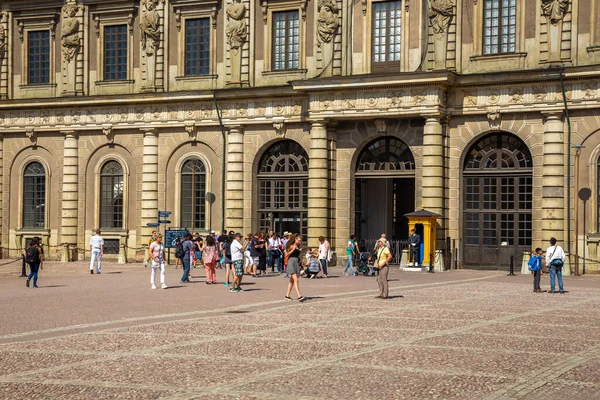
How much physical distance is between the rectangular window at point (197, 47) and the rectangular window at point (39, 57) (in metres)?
7.76

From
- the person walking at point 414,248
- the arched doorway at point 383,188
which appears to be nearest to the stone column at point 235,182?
the arched doorway at point 383,188

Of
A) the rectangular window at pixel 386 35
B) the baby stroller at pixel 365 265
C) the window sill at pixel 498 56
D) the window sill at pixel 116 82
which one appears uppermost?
the rectangular window at pixel 386 35

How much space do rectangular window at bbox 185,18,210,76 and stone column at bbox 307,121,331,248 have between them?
22.3 feet

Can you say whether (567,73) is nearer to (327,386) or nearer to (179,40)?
(179,40)

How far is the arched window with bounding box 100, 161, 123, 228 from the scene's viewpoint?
48.2m

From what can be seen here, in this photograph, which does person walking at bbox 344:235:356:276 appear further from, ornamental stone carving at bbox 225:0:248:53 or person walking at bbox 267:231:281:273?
ornamental stone carving at bbox 225:0:248:53

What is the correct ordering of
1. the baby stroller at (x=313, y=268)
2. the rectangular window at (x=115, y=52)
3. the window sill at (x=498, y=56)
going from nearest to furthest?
the baby stroller at (x=313, y=268) < the window sill at (x=498, y=56) < the rectangular window at (x=115, y=52)

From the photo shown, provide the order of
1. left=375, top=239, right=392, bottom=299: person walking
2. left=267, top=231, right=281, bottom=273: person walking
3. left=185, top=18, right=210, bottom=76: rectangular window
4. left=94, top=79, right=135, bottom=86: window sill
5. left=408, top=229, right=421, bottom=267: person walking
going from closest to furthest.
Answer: left=375, top=239, right=392, bottom=299: person walking, left=408, top=229, right=421, bottom=267: person walking, left=267, top=231, right=281, bottom=273: person walking, left=185, top=18, right=210, bottom=76: rectangular window, left=94, top=79, right=135, bottom=86: window sill

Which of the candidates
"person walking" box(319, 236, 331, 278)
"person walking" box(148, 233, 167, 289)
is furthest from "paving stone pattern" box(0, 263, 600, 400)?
"person walking" box(319, 236, 331, 278)

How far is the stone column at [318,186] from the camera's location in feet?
140

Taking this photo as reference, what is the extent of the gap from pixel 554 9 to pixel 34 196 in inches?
1035

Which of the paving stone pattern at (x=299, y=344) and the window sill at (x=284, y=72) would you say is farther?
the window sill at (x=284, y=72)

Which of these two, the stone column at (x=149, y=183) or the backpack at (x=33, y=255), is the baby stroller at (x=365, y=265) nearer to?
the stone column at (x=149, y=183)

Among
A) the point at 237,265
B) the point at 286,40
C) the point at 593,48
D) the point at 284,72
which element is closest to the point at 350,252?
the point at 284,72
